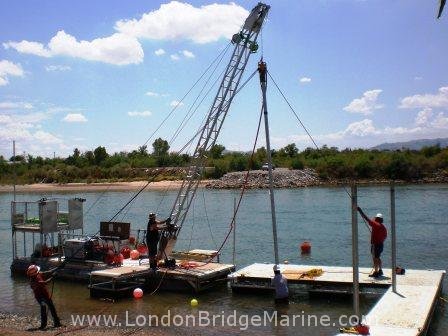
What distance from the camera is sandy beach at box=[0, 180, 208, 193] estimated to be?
9451 cm

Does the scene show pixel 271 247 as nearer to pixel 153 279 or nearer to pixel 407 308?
pixel 153 279

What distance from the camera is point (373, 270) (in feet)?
59.8

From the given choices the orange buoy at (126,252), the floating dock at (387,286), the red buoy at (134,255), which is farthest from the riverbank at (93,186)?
the floating dock at (387,286)

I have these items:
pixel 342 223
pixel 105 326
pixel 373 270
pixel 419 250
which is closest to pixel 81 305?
pixel 105 326

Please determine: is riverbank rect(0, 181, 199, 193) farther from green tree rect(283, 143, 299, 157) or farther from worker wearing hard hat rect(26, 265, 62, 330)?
worker wearing hard hat rect(26, 265, 62, 330)

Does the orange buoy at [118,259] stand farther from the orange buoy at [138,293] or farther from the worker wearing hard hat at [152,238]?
the orange buoy at [138,293]

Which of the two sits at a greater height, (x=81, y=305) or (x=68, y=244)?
(x=68, y=244)

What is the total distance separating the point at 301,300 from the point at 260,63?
775cm

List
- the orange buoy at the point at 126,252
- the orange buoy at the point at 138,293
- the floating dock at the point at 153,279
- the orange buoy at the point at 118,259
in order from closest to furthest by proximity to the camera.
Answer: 1. the orange buoy at the point at 138,293
2. the floating dock at the point at 153,279
3. the orange buoy at the point at 118,259
4. the orange buoy at the point at 126,252

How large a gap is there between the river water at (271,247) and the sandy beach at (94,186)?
33.4 m

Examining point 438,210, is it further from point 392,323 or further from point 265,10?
point 392,323

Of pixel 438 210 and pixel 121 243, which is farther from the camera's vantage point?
pixel 438 210

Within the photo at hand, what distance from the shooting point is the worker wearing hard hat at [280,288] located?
17125 mm

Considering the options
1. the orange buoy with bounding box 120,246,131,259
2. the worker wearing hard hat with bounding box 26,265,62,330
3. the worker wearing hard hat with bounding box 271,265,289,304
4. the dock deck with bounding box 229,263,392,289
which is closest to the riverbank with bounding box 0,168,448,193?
the orange buoy with bounding box 120,246,131,259
